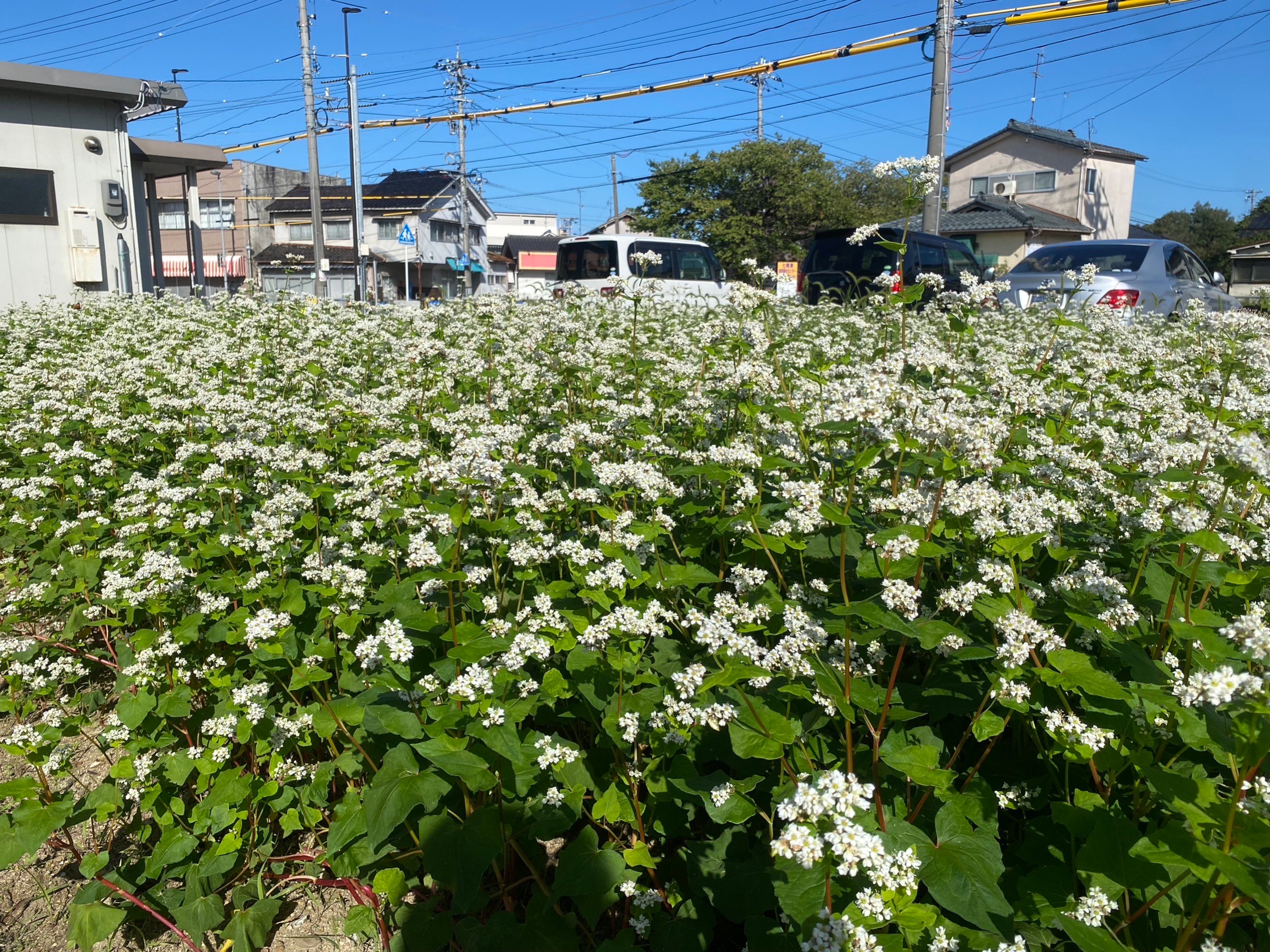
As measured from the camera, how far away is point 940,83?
13.9 metres

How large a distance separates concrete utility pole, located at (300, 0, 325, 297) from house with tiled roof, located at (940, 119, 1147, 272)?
Result: 3192 centimetres

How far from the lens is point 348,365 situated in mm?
6000

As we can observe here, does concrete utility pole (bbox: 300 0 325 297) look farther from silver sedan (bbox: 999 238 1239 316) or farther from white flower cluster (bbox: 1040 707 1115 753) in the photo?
white flower cluster (bbox: 1040 707 1115 753)

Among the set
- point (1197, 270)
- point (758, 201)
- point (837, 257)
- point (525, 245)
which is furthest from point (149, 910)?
point (525, 245)

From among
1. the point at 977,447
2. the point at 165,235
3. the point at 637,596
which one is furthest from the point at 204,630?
the point at 165,235

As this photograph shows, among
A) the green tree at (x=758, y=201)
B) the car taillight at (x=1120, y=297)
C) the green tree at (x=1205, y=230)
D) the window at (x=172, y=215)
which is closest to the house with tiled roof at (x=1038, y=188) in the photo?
the green tree at (x=758, y=201)

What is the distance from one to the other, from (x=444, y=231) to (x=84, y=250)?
146 feet

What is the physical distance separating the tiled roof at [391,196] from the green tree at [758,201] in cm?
1763

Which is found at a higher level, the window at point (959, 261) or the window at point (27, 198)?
the window at point (27, 198)

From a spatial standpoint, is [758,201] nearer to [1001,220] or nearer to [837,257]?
[1001,220]

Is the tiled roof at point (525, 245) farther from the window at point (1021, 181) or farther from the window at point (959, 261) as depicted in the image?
the window at point (959, 261)

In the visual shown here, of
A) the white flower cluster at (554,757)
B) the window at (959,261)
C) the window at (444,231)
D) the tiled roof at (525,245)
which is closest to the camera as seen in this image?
the white flower cluster at (554,757)

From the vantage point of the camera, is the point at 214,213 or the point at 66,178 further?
the point at 214,213

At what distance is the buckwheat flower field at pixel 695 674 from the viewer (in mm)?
1688
